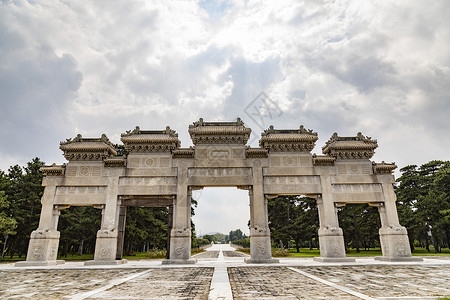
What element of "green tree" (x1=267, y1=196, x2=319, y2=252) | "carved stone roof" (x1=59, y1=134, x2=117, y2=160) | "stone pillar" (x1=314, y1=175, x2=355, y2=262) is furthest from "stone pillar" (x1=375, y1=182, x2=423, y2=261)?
"carved stone roof" (x1=59, y1=134, x2=117, y2=160)

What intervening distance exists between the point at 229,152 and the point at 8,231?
57.3ft

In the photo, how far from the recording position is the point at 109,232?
635 inches

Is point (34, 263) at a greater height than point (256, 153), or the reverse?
point (256, 153)

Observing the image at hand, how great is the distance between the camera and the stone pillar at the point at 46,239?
15664mm

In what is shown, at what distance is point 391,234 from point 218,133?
42.9 ft

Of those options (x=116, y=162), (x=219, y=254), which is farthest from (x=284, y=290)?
(x=219, y=254)

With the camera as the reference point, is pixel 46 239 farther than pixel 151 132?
No

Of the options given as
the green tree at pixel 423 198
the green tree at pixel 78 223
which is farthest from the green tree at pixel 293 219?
the green tree at pixel 78 223

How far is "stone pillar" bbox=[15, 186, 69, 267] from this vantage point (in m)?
15.7

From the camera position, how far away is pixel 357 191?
17234mm

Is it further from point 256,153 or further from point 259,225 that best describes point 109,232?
point 256,153

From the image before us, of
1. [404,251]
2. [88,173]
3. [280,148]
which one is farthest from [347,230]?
[88,173]

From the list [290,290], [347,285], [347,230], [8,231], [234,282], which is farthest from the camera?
[347,230]

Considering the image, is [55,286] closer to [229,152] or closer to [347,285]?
[347,285]
